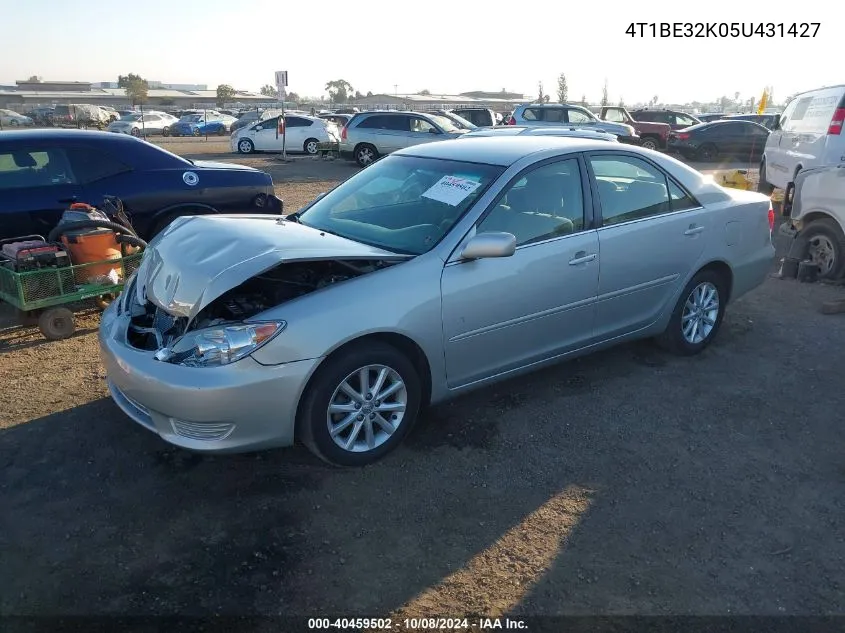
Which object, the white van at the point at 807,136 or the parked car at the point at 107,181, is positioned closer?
the parked car at the point at 107,181

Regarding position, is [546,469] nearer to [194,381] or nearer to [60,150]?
[194,381]

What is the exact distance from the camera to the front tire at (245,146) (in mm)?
23844

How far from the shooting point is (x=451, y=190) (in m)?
4.05

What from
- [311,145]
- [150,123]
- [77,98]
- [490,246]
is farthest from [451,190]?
[77,98]

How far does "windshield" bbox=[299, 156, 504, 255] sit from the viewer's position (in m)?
3.86

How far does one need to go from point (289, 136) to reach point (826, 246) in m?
19.4

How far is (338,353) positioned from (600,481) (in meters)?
1.53

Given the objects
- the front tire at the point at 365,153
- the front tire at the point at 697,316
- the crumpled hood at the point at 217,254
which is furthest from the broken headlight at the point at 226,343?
the front tire at the point at 365,153

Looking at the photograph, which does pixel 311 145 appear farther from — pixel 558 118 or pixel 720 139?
pixel 720 139

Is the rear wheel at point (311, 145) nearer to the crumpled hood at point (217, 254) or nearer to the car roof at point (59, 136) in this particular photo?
the car roof at point (59, 136)

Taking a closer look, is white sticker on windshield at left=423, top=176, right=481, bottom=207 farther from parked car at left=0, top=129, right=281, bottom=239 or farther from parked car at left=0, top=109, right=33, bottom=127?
parked car at left=0, top=109, right=33, bottom=127

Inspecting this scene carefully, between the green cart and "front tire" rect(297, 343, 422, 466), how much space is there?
3.02 meters

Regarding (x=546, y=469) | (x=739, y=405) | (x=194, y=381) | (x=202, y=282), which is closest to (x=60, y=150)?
(x=202, y=282)

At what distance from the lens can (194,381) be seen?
10.2 feet
